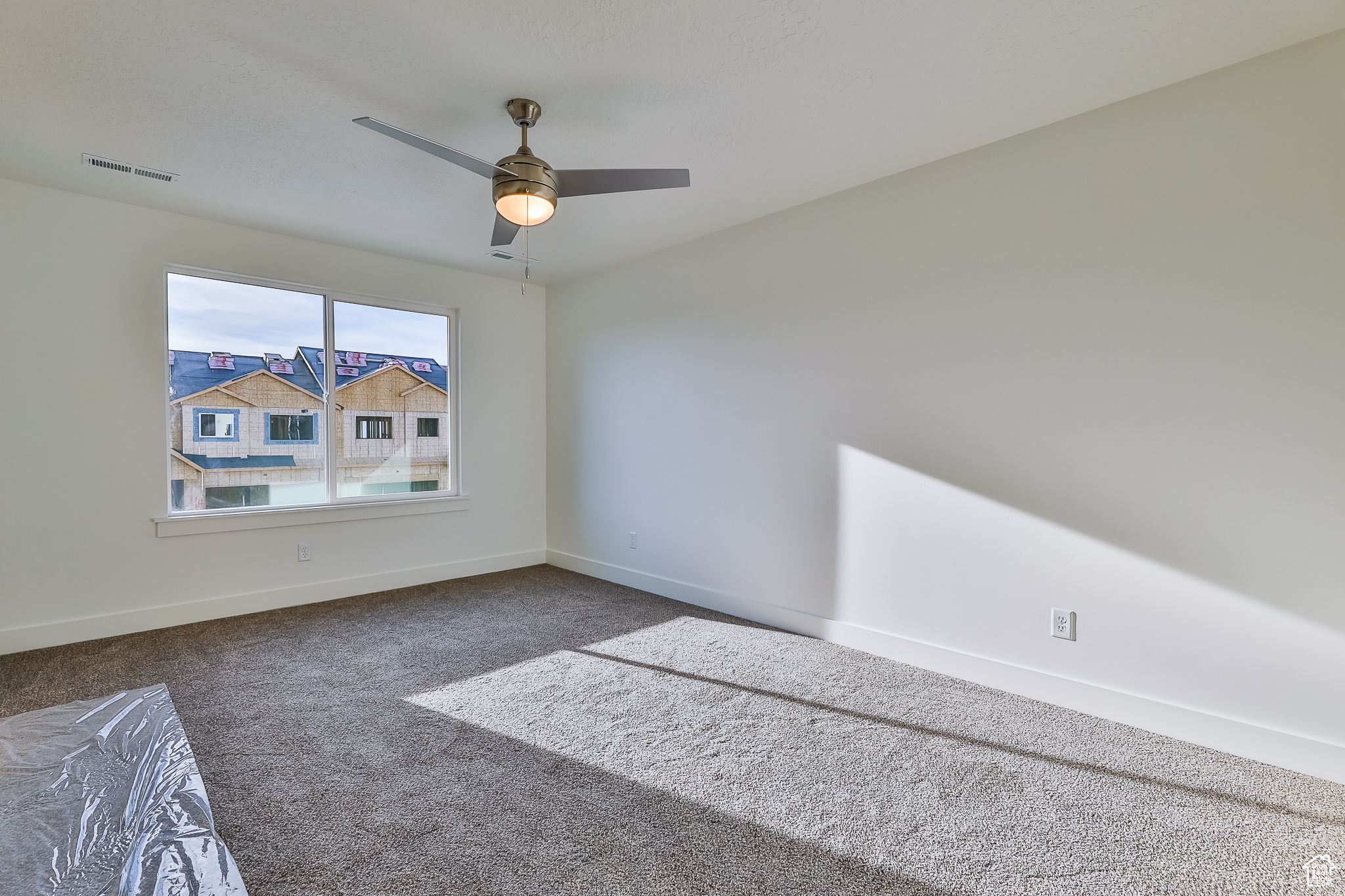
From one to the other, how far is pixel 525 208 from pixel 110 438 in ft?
9.65

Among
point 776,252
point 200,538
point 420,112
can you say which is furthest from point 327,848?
point 776,252

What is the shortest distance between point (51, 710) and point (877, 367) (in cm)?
372

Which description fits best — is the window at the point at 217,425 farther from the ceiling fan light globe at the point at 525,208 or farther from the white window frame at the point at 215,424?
the ceiling fan light globe at the point at 525,208

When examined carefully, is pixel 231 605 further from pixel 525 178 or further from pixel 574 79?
pixel 574 79

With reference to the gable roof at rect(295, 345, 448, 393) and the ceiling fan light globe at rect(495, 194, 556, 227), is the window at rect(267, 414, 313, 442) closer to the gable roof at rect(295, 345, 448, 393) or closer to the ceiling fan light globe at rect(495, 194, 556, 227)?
the gable roof at rect(295, 345, 448, 393)

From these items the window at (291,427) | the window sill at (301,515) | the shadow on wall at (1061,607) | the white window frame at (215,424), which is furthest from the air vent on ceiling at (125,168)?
the shadow on wall at (1061,607)

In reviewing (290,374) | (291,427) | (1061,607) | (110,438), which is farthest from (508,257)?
(1061,607)

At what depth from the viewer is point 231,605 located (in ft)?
12.8

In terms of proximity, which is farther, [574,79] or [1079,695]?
[1079,695]

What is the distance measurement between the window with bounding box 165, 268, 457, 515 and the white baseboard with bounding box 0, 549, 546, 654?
0.57 m

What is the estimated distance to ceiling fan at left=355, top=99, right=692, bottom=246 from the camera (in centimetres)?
239

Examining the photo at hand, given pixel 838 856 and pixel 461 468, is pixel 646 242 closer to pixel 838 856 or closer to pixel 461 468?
pixel 461 468

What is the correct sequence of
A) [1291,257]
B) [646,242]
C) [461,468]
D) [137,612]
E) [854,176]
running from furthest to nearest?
[461,468] < [646,242] < [137,612] < [854,176] < [1291,257]

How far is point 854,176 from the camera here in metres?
3.22
